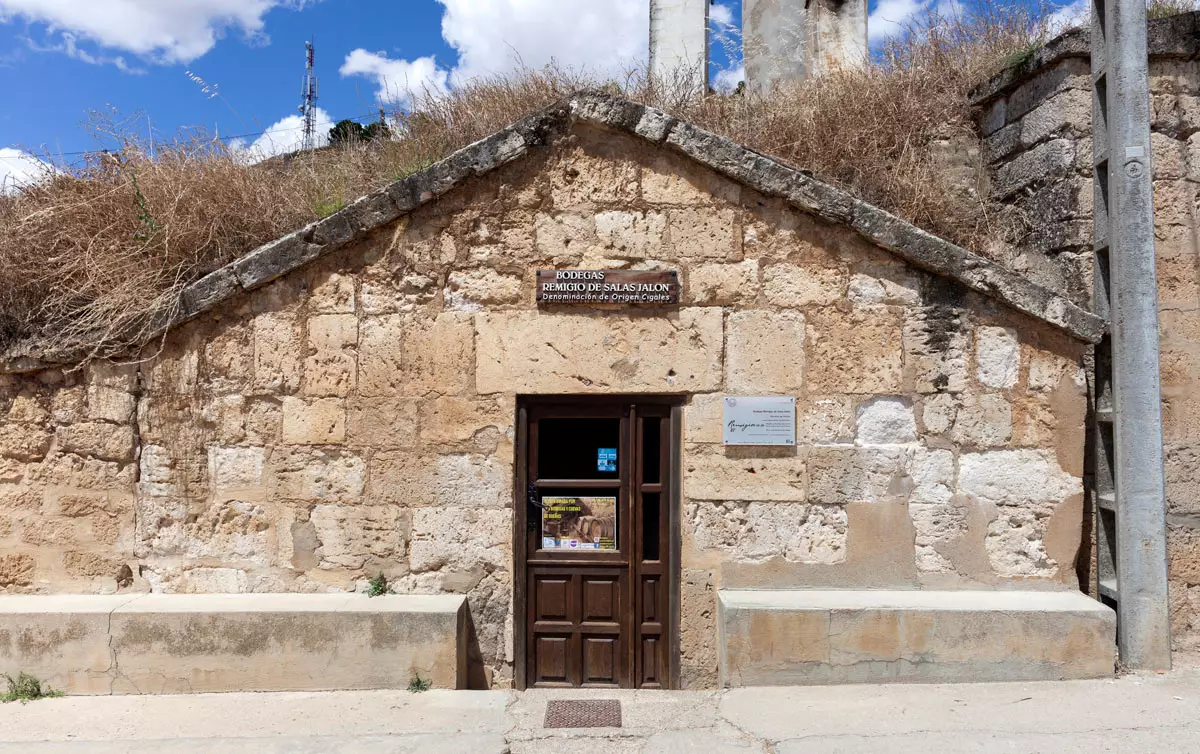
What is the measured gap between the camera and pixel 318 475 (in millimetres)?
4734

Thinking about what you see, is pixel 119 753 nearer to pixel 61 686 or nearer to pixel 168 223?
pixel 61 686

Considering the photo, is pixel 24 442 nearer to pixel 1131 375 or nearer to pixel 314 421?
pixel 314 421

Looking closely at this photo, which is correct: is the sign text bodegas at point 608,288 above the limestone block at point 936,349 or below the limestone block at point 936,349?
above

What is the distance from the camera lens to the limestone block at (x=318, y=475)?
186 inches

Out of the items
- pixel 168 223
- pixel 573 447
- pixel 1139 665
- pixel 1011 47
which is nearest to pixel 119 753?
pixel 573 447

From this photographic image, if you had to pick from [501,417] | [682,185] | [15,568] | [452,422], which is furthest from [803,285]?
[15,568]

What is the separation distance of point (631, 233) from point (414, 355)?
1.53 metres

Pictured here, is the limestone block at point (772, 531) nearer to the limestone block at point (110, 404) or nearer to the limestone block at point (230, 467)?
the limestone block at point (230, 467)

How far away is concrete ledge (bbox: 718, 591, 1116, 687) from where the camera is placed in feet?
14.5

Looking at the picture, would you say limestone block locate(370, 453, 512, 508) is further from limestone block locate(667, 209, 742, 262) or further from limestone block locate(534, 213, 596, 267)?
limestone block locate(667, 209, 742, 262)

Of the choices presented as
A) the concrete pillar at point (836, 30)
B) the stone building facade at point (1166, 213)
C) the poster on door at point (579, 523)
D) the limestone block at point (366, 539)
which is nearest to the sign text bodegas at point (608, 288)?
the poster on door at point (579, 523)

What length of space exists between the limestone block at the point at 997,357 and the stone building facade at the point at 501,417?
7 cm

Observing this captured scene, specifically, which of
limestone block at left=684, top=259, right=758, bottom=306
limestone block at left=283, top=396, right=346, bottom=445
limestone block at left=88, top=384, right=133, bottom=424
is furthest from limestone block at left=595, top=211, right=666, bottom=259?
limestone block at left=88, top=384, right=133, bottom=424

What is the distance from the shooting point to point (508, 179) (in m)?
4.79
